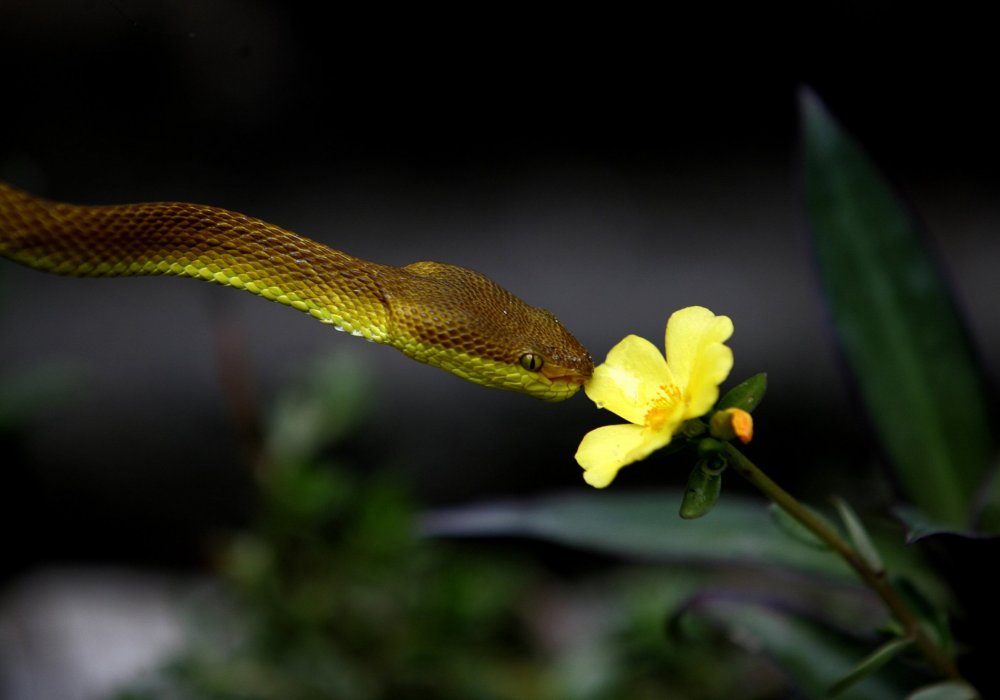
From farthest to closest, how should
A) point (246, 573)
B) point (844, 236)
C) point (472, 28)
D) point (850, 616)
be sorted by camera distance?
point (472, 28)
point (850, 616)
point (246, 573)
point (844, 236)

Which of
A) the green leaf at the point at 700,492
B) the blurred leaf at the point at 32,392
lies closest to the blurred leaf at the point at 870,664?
the green leaf at the point at 700,492

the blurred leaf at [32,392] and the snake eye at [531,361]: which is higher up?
the snake eye at [531,361]

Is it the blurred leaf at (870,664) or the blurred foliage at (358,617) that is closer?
the blurred leaf at (870,664)

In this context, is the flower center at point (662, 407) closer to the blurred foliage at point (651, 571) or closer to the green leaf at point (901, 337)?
the blurred foliage at point (651, 571)

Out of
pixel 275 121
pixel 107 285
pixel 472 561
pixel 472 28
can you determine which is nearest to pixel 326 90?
pixel 275 121

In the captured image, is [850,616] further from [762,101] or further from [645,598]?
[762,101]

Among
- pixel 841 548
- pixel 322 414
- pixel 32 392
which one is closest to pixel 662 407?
pixel 841 548
